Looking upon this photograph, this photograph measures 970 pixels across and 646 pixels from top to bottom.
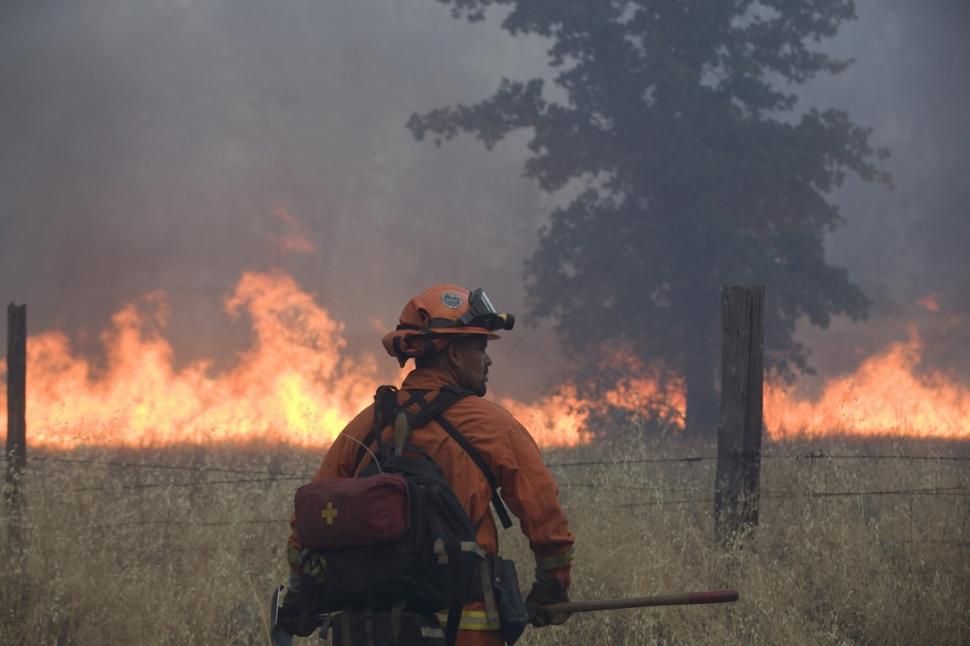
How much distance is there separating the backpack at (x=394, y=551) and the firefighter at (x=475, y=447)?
68 millimetres

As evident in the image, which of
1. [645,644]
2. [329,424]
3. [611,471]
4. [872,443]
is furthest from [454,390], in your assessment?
[329,424]

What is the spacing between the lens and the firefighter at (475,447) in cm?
406

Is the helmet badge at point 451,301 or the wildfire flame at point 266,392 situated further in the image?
the wildfire flame at point 266,392

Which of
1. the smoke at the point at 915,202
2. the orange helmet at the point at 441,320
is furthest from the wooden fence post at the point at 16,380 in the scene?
the smoke at the point at 915,202

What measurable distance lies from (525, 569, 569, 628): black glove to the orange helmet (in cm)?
91

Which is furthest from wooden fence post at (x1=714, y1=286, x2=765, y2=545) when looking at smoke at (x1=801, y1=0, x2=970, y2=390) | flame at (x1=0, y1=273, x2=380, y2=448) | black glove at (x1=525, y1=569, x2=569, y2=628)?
smoke at (x1=801, y1=0, x2=970, y2=390)

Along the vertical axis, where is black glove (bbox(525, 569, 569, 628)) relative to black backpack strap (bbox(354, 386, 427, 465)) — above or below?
below

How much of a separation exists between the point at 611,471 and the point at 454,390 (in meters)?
5.21

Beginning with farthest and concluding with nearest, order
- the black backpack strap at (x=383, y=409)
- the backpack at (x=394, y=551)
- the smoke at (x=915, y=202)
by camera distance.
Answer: the smoke at (x=915, y=202)
the black backpack strap at (x=383, y=409)
the backpack at (x=394, y=551)

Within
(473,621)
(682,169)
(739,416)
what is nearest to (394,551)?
(473,621)

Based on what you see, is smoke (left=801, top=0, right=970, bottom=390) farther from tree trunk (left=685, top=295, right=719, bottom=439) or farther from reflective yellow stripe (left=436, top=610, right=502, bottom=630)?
→ reflective yellow stripe (left=436, top=610, right=502, bottom=630)

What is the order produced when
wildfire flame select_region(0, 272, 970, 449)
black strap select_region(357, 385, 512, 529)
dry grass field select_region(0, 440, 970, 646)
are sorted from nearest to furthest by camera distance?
black strap select_region(357, 385, 512, 529)
dry grass field select_region(0, 440, 970, 646)
wildfire flame select_region(0, 272, 970, 449)

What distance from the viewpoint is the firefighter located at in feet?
13.3

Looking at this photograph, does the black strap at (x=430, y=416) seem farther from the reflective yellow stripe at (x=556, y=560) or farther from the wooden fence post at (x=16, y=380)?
the wooden fence post at (x=16, y=380)
